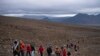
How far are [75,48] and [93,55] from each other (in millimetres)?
3493

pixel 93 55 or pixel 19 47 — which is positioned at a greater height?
pixel 19 47

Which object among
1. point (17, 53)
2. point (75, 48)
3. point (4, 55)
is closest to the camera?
point (17, 53)

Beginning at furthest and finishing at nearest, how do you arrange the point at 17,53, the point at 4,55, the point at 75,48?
the point at 75,48, the point at 4,55, the point at 17,53

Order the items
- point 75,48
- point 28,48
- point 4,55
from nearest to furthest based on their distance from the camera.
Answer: point 28,48 → point 4,55 → point 75,48

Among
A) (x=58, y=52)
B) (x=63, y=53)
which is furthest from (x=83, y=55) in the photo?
(x=63, y=53)

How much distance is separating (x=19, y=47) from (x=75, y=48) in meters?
19.8

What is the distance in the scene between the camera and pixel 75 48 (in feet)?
120

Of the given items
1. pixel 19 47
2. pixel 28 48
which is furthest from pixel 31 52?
pixel 19 47

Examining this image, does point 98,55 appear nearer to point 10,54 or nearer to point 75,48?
point 75,48

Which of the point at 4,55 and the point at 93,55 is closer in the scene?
the point at 4,55

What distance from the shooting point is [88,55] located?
32.8 meters

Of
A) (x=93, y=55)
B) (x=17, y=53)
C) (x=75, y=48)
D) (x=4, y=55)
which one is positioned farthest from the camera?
(x=75, y=48)

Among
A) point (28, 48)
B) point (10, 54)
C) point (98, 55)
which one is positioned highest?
point (28, 48)

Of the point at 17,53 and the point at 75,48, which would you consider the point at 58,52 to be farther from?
the point at 75,48
